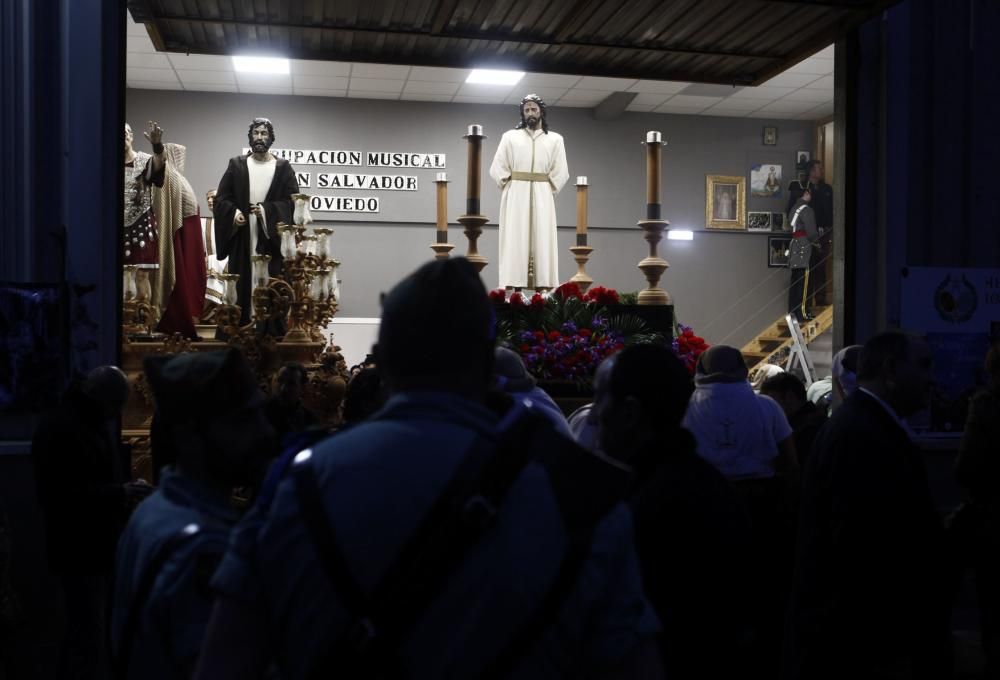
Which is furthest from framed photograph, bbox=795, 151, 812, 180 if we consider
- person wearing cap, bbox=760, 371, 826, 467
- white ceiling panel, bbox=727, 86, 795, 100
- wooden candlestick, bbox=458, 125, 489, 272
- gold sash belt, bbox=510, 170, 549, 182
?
person wearing cap, bbox=760, 371, 826, 467

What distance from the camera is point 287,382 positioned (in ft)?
16.6

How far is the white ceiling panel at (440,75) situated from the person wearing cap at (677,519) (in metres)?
13.2

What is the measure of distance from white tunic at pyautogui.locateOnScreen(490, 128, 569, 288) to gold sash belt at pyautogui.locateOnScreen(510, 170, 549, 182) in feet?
0.08

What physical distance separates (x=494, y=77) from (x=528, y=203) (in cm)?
328

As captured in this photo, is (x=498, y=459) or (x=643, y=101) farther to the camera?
(x=643, y=101)

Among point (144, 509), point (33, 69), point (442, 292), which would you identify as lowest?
point (144, 509)

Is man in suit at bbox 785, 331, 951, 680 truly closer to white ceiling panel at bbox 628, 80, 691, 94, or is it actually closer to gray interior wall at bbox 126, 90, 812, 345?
gray interior wall at bbox 126, 90, 812, 345

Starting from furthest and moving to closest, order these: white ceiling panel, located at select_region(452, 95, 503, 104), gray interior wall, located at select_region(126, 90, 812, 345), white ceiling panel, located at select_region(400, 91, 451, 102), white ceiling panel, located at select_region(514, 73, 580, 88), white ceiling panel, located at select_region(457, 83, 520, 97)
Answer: white ceiling panel, located at select_region(452, 95, 503, 104) < white ceiling panel, located at select_region(400, 91, 451, 102) < gray interior wall, located at select_region(126, 90, 812, 345) < white ceiling panel, located at select_region(457, 83, 520, 97) < white ceiling panel, located at select_region(514, 73, 580, 88)

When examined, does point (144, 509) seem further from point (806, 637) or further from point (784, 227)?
point (784, 227)

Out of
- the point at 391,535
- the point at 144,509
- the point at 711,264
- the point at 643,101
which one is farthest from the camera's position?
the point at 711,264

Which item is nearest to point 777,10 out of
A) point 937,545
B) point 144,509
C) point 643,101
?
point 937,545

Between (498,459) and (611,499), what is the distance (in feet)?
0.53

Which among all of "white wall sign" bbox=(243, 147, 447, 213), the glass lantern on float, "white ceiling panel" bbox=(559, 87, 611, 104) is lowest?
the glass lantern on float

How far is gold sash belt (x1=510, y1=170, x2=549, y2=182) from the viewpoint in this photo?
12617 millimetres
